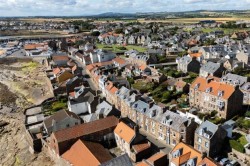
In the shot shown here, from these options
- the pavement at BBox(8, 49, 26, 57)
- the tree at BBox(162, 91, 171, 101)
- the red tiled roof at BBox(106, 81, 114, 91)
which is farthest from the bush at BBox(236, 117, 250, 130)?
the pavement at BBox(8, 49, 26, 57)

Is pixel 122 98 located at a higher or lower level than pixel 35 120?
higher

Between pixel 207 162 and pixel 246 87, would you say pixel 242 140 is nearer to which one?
pixel 207 162

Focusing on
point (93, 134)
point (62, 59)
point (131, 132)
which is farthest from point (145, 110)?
point (62, 59)

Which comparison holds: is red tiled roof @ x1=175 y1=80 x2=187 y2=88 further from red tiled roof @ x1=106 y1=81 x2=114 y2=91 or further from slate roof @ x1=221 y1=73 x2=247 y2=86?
red tiled roof @ x1=106 y1=81 x2=114 y2=91

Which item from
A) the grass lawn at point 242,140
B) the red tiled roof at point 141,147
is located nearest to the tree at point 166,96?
the grass lawn at point 242,140

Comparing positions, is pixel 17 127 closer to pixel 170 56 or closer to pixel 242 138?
pixel 242 138

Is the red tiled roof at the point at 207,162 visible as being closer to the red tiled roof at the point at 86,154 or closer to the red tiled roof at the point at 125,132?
the red tiled roof at the point at 125,132
